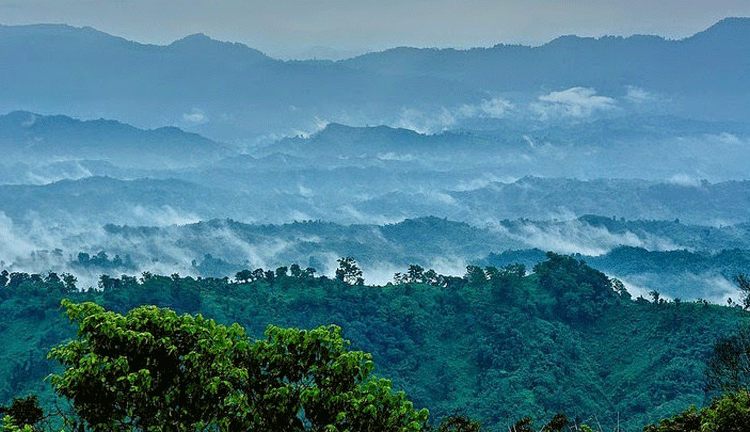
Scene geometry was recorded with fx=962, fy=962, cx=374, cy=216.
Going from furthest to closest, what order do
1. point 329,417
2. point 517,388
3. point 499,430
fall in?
point 517,388 → point 499,430 → point 329,417

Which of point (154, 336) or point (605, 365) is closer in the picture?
point (154, 336)

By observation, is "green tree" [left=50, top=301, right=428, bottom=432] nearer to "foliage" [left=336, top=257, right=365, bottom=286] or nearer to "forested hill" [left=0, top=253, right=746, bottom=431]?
"forested hill" [left=0, top=253, right=746, bottom=431]

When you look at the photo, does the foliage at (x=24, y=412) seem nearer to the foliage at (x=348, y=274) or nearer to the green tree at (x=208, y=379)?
the green tree at (x=208, y=379)

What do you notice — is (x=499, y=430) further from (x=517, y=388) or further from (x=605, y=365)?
(x=605, y=365)

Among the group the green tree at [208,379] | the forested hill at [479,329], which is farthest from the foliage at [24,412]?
the forested hill at [479,329]

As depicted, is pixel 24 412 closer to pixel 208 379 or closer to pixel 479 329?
pixel 208 379

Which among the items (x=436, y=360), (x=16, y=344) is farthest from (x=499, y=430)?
(x=16, y=344)
